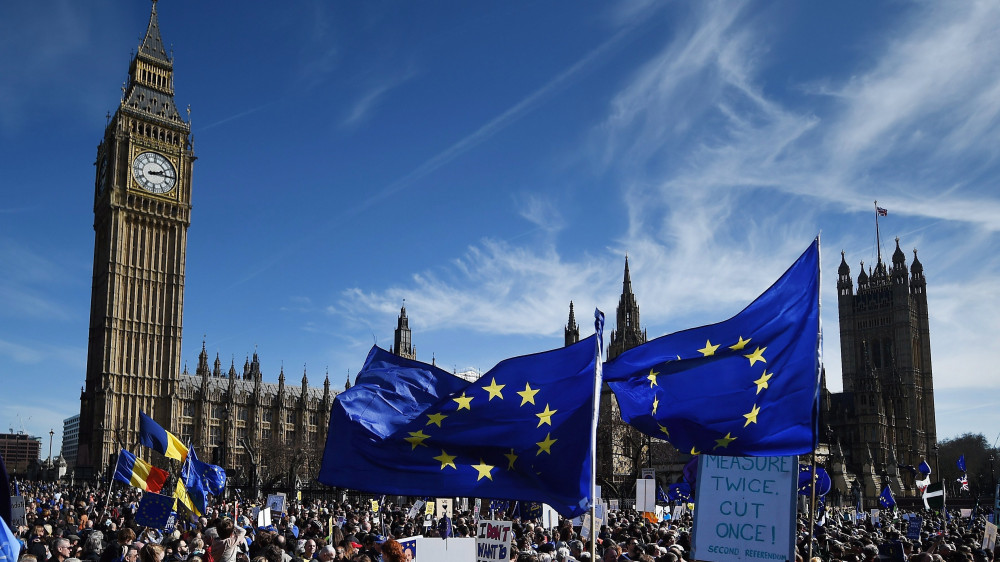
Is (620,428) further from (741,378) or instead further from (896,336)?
(896,336)

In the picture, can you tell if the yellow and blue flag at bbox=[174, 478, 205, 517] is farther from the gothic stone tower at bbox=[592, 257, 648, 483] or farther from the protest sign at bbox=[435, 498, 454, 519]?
the gothic stone tower at bbox=[592, 257, 648, 483]

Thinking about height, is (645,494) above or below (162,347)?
below

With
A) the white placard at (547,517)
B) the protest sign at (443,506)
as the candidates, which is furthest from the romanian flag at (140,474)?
the white placard at (547,517)

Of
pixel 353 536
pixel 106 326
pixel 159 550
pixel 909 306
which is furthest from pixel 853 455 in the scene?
pixel 159 550

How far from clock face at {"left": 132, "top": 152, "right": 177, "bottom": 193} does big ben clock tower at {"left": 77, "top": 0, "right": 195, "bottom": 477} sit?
0.30 ft

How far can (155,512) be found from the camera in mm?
14789

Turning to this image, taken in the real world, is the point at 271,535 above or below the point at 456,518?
above

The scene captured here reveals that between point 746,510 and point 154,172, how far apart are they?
81.2 metres

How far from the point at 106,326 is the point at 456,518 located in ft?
211

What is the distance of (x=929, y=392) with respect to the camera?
383 feet

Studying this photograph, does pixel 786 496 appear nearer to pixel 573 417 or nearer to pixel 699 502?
pixel 699 502

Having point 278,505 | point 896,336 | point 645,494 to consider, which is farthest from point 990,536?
point 896,336

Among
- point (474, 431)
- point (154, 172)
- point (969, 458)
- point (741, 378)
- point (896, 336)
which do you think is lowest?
point (969, 458)

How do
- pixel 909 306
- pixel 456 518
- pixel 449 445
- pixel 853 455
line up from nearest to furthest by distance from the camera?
pixel 449 445 → pixel 456 518 → pixel 853 455 → pixel 909 306
